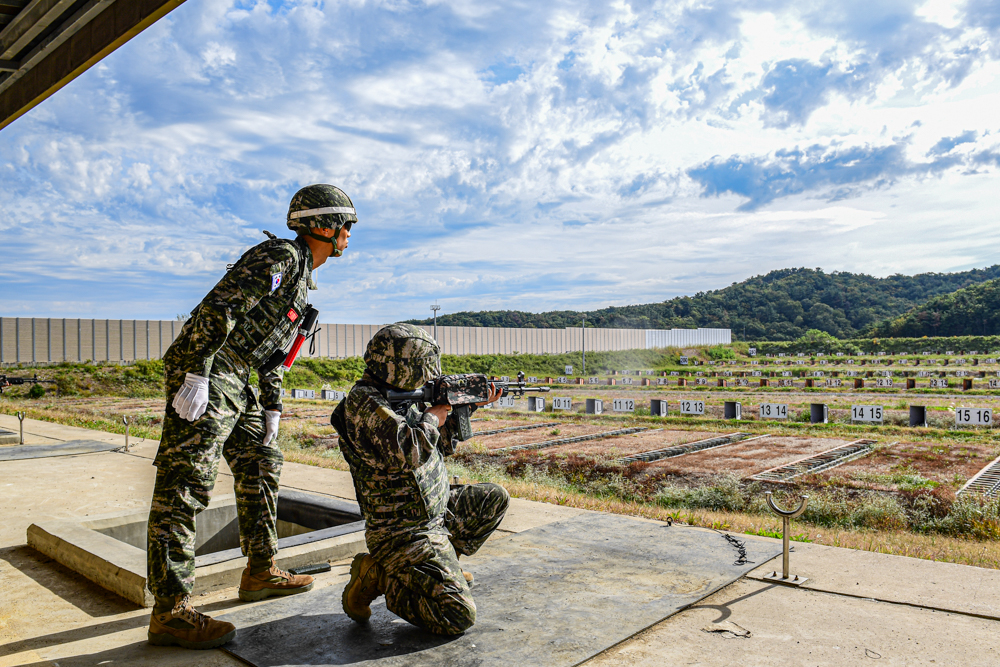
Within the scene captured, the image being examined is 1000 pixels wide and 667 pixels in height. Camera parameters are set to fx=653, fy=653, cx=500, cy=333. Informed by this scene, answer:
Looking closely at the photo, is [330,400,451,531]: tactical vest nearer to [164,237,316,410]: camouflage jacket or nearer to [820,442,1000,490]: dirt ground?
[164,237,316,410]: camouflage jacket

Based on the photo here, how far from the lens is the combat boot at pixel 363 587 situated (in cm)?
321

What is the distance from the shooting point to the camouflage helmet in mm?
3184

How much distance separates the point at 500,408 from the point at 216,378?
959 inches

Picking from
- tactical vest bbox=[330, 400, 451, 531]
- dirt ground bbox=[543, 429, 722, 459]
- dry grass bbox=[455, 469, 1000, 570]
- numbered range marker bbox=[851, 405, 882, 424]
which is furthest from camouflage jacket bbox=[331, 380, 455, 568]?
numbered range marker bbox=[851, 405, 882, 424]

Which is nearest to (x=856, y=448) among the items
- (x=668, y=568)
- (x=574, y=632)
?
(x=668, y=568)

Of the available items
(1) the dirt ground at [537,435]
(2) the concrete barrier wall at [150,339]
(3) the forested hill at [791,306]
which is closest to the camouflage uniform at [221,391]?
(1) the dirt ground at [537,435]

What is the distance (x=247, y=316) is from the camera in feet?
11.1

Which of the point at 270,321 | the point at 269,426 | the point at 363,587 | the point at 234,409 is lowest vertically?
the point at 363,587

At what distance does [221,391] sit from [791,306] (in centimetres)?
10380

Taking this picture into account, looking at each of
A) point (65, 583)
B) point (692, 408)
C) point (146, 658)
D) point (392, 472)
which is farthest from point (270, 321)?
point (692, 408)

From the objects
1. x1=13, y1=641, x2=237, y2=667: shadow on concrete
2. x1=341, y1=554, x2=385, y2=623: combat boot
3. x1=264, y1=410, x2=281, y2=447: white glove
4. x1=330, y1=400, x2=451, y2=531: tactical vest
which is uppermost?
x1=264, y1=410, x2=281, y2=447: white glove

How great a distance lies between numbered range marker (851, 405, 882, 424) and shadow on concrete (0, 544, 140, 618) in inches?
755

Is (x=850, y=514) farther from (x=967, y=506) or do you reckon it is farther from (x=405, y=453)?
(x=405, y=453)

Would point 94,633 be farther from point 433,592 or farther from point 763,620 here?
point 763,620
